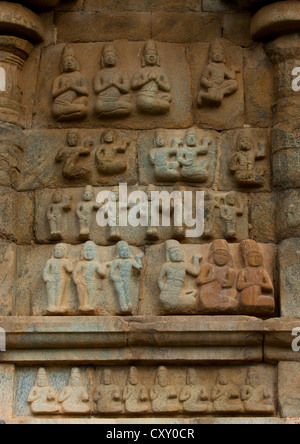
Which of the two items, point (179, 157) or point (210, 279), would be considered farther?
point (179, 157)

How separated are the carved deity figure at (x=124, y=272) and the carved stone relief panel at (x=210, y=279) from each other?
0.11 metres

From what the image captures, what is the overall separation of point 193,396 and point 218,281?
792 mm

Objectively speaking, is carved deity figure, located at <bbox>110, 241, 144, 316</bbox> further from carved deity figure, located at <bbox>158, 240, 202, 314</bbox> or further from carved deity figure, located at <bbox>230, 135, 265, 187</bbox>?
carved deity figure, located at <bbox>230, 135, 265, 187</bbox>

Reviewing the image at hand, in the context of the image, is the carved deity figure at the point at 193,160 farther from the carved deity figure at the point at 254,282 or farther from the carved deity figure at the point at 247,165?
the carved deity figure at the point at 254,282

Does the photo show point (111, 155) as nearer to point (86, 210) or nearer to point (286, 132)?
point (86, 210)

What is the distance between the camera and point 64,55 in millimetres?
8414

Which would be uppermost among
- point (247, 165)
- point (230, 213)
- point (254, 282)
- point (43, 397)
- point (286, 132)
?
point (286, 132)

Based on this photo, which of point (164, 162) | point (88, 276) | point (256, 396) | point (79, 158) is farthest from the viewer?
point (79, 158)

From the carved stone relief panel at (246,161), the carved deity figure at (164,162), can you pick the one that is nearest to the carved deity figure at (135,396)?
the carved deity figure at (164,162)

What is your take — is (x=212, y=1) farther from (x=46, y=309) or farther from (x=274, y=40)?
(x=46, y=309)

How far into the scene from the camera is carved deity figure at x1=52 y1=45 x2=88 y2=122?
8.27 m

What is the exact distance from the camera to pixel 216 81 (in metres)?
8.25

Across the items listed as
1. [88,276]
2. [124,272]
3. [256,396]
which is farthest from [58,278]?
[256,396]

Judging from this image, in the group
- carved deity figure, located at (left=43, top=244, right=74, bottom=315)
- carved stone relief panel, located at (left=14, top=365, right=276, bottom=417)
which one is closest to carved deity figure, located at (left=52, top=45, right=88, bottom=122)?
carved deity figure, located at (left=43, top=244, right=74, bottom=315)
